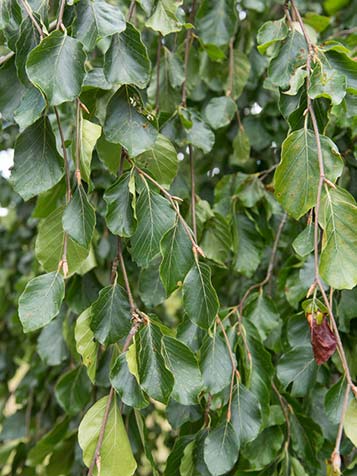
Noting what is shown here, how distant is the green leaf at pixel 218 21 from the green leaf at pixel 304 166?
0.45 metres

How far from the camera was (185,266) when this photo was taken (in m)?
0.72

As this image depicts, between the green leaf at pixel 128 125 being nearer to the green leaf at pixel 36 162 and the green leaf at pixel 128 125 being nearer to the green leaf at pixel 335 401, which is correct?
the green leaf at pixel 36 162

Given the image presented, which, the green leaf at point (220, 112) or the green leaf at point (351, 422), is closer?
the green leaf at point (351, 422)

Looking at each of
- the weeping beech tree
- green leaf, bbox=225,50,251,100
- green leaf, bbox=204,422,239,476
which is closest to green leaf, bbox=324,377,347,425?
the weeping beech tree

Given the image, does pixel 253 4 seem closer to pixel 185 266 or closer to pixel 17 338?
pixel 185 266

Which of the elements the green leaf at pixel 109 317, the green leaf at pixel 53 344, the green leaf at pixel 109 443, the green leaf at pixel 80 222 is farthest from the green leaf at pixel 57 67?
the green leaf at pixel 53 344

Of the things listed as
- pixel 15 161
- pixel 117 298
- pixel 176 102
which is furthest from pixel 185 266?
pixel 176 102

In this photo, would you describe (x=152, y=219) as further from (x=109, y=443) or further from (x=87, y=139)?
(x=109, y=443)

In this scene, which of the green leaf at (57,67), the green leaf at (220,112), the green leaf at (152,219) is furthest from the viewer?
the green leaf at (220,112)

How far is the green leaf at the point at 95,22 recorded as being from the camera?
2.13ft

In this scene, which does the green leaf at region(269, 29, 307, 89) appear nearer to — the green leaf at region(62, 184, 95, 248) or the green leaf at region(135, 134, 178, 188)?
the green leaf at region(135, 134, 178, 188)

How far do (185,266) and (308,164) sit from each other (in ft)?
0.57

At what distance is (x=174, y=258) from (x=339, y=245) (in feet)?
0.58

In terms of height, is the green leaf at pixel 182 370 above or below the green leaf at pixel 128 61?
below
